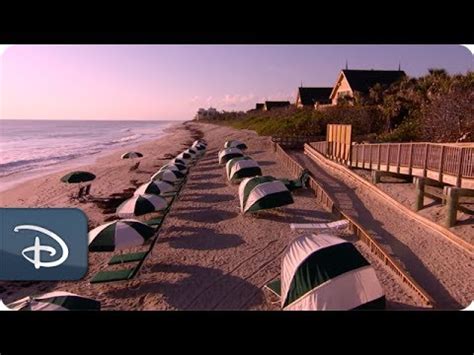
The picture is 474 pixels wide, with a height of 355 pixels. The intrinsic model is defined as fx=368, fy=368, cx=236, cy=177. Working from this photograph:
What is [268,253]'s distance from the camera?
10.1 meters

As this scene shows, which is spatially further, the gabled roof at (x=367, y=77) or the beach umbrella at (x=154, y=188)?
the gabled roof at (x=367, y=77)

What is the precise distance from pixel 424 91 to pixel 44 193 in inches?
980

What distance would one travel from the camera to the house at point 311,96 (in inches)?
1923

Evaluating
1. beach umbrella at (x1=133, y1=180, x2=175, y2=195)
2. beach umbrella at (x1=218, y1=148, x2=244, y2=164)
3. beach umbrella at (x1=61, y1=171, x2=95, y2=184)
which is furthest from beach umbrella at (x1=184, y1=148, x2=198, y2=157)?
beach umbrella at (x1=133, y1=180, x2=175, y2=195)

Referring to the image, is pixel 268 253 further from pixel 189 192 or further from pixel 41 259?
pixel 189 192

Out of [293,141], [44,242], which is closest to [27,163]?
[293,141]

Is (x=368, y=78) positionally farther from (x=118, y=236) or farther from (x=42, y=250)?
(x=42, y=250)

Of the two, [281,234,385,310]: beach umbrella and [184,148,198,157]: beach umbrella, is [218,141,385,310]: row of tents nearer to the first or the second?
[281,234,385,310]: beach umbrella

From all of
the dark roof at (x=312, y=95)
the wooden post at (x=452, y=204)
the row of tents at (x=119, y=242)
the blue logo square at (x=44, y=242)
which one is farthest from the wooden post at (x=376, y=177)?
the dark roof at (x=312, y=95)

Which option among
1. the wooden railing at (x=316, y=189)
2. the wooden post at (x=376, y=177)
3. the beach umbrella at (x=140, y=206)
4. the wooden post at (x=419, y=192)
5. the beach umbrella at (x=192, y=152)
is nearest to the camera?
the beach umbrella at (x=140, y=206)

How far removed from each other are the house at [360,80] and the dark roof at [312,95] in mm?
8599

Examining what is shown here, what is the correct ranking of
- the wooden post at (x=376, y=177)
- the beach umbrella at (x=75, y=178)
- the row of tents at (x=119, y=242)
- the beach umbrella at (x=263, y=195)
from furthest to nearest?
the beach umbrella at (x=75, y=178)
the wooden post at (x=376, y=177)
the beach umbrella at (x=263, y=195)
the row of tents at (x=119, y=242)

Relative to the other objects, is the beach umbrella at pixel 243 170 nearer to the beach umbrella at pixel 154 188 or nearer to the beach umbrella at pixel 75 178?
the beach umbrella at pixel 154 188

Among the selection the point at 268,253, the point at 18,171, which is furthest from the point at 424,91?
the point at 18,171
